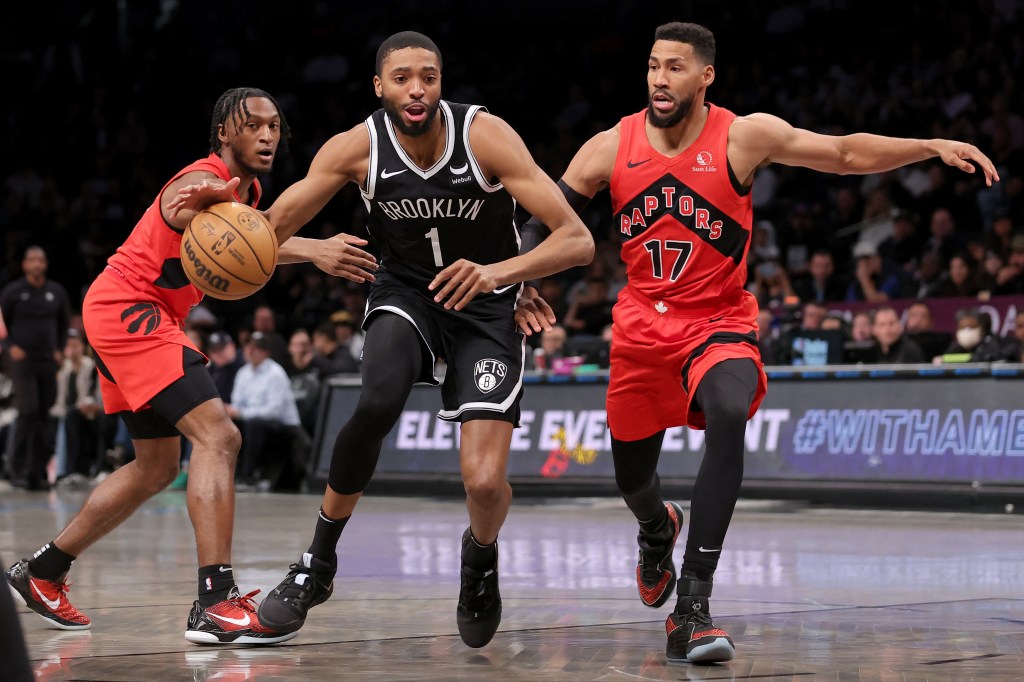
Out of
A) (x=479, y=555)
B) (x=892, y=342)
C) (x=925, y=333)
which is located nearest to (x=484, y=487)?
(x=479, y=555)

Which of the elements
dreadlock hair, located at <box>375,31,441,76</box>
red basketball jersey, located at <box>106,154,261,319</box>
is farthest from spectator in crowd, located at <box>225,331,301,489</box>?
dreadlock hair, located at <box>375,31,441,76</box>

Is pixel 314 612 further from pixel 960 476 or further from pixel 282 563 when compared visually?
pixel 960 476

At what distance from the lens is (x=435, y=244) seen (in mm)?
6117

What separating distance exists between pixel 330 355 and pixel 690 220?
11.5m

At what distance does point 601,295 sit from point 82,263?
387 inches

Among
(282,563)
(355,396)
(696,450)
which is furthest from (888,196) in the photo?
(282,563)

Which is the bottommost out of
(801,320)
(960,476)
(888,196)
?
(960,476)

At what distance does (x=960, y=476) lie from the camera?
12391 mm

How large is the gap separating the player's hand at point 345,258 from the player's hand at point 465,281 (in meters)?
0.62

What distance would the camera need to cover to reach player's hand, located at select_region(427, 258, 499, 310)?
563 cm

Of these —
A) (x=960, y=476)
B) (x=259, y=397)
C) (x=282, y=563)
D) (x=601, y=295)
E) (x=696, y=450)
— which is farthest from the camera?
(x=601, y=295)

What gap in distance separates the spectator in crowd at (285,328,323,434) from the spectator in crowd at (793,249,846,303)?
557cm

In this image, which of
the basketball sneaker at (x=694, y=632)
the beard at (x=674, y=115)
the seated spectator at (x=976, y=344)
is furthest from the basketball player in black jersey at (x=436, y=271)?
the seated spectator at (x=976, y=344)

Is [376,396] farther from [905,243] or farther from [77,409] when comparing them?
[77,409]
